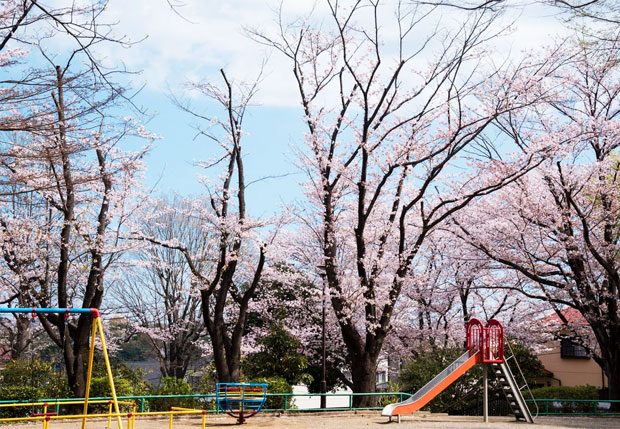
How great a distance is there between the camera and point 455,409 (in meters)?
25.2

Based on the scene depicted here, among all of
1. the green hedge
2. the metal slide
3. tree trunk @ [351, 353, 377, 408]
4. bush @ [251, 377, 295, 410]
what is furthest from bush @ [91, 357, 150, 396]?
the green hedge

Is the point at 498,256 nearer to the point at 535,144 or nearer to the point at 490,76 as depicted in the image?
the point at 535,144

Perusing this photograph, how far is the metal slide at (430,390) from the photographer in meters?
18.3

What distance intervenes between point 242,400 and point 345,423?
2.87m

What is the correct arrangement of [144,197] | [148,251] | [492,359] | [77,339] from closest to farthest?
[492,359]
[77,339]
[144,197]
[148,251]

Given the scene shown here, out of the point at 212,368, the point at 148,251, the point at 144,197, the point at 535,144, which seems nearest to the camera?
the point at 535,144

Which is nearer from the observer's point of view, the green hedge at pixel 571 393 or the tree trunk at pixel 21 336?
the tree trunk at pixel 21 336

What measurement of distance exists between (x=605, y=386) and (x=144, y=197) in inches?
897

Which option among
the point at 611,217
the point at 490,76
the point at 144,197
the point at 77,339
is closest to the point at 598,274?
the point at 611,217

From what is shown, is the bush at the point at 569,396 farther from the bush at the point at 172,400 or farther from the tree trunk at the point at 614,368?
the bush at the point at 172,400

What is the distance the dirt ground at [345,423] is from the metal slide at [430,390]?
0.34 metres

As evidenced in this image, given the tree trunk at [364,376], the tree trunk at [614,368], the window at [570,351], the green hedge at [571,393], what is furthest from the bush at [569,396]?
the tree trunk at [364,376]

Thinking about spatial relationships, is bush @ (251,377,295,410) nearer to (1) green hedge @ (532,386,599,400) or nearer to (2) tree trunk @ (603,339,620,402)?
(2) tree trunk @ (603,339,620,402)

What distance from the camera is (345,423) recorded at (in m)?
18.1
